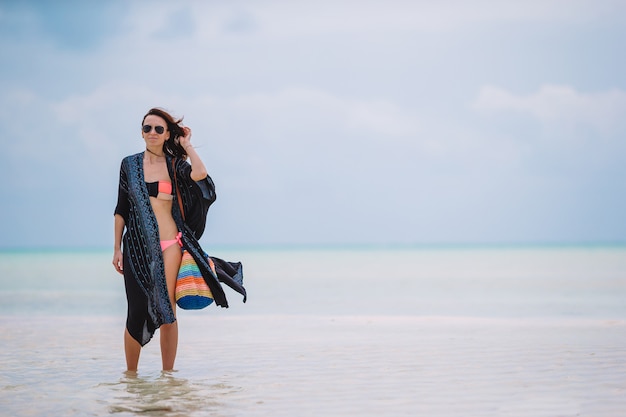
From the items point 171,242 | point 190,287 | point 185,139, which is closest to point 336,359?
point 190,287

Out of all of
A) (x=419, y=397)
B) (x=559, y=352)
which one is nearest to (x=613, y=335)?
(x=559, y=352)

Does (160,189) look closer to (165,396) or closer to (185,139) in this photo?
(185,139)

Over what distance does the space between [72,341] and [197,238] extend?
2.38 m

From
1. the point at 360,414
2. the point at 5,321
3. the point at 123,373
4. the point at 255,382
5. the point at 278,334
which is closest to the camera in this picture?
the point at 360,414

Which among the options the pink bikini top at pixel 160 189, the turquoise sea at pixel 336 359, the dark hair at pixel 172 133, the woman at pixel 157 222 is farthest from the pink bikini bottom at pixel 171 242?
the turquoise sea at pixel 336 359

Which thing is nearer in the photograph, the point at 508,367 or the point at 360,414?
the point at 360,414

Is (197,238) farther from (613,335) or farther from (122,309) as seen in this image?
(122,309)

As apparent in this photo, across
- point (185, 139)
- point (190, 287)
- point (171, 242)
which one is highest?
point (185, 139)

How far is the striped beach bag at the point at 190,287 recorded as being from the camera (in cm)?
513

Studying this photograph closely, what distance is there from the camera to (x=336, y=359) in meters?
5.94

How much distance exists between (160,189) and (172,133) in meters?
0.35

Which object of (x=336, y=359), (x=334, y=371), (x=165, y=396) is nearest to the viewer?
(x=165, y=396)

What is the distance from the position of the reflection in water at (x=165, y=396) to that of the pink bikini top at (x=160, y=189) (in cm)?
106

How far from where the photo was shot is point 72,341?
7.20 metres
